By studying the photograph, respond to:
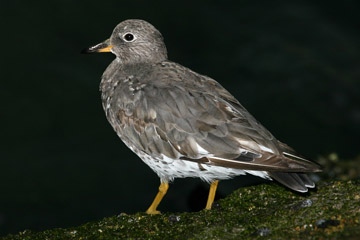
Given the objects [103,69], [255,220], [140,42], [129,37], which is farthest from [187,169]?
[103,69]

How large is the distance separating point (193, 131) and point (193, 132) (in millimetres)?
12

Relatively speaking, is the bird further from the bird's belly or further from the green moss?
the green moss

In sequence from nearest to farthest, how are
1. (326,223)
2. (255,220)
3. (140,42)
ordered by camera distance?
(326,223) < (255,220) < (140,42)

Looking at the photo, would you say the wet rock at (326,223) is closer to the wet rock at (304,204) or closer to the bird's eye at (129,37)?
the wet rock at (304,204)

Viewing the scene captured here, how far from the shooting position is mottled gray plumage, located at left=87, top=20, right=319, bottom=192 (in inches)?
221

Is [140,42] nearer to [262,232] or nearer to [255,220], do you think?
[255,220]

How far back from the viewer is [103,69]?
1039 centimetres

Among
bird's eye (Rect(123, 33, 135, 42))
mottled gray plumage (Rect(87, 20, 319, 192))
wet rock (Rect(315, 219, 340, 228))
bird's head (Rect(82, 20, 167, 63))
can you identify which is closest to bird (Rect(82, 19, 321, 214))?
mottled gray plumage (Rect(87, 20, 319, 192))

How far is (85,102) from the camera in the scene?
9.84 metres

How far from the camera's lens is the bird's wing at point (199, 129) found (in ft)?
18.4

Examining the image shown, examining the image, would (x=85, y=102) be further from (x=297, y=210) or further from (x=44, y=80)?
(x=297, y=210)

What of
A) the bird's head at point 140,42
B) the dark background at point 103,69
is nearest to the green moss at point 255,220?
the bird's head at point 140,42

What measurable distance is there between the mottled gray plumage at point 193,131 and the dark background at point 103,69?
2.57 meters

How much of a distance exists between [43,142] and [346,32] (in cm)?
689
